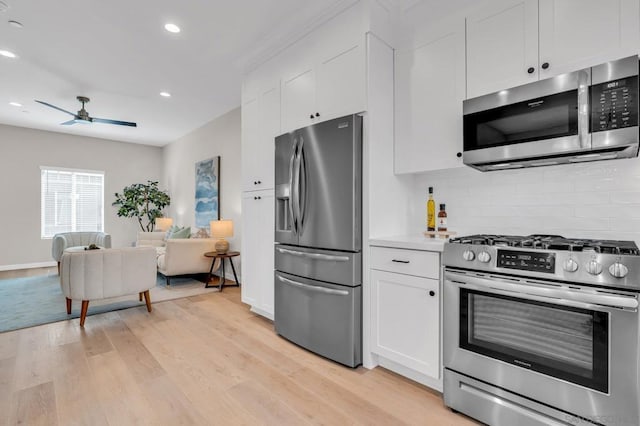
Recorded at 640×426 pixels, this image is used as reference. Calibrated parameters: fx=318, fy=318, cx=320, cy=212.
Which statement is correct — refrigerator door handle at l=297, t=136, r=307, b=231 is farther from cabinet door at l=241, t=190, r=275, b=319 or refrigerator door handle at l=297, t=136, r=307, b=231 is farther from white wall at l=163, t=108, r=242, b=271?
white wall at l=163, t=108, r=242, b=271

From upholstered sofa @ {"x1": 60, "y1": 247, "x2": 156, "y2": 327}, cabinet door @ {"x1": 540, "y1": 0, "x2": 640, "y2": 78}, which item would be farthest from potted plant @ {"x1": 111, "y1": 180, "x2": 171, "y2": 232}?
cabinet door @ {"x1": 540, "y1": 0, "x2": 640, "y2": 78}

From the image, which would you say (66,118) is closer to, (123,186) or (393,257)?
(123,186)

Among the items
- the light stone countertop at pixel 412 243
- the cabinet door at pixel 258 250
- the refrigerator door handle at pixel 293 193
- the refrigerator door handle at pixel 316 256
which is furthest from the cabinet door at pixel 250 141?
the light stone countertop at pixel 412 243

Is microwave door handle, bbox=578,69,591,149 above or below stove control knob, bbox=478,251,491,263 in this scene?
above

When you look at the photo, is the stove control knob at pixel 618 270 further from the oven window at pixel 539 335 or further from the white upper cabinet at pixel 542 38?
the white upper cabinet at pixel 542 38

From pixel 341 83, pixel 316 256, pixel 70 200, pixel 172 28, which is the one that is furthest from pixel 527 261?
pixel 70 200

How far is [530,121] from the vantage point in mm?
1774

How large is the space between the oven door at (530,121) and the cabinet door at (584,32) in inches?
7.6

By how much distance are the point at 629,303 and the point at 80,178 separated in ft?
28.2

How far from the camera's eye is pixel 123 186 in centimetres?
734

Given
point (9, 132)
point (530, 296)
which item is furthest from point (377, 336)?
point (9, 132)

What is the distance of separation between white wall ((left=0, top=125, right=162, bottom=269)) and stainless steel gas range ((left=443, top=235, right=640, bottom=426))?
7.75 m

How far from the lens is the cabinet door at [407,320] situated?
193cm

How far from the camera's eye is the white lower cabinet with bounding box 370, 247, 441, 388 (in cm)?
193
